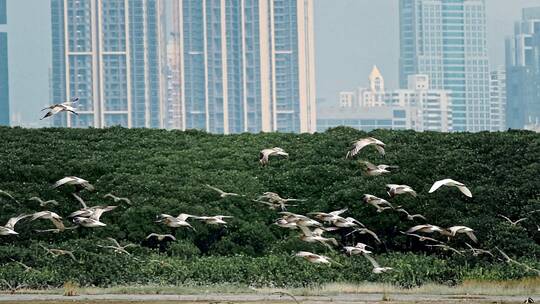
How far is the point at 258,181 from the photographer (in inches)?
1734

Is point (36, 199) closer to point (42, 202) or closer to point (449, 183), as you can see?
point (42, 202)

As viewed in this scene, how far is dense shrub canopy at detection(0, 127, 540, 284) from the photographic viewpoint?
128 feet

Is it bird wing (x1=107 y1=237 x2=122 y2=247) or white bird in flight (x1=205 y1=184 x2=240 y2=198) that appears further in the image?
white bird in flight (x1=205 y1=184 x2=240 y2=198)

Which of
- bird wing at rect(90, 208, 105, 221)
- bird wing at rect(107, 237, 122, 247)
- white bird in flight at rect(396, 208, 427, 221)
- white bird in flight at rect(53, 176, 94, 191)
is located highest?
white bird in flight at rect(53, 176, 94, 191)

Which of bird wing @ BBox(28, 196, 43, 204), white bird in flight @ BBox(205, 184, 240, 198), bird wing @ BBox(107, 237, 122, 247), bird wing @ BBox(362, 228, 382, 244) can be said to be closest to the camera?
bird wing @ BBox(362, 228, 382, 244)

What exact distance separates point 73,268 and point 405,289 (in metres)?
6.89

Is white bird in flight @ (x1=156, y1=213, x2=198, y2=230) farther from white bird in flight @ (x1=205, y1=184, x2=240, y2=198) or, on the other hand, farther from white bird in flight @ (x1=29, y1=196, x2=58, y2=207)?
white bird in flight @ (x1=29, y1=196, x2=58, y2=207)

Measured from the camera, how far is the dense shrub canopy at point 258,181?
39031 mm

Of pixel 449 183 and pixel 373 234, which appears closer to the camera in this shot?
pixel 449 183

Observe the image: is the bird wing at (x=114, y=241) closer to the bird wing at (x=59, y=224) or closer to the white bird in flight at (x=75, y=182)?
the bird wing at (x=59, y=224)


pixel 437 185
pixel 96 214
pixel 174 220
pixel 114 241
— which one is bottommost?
pixel 114 241

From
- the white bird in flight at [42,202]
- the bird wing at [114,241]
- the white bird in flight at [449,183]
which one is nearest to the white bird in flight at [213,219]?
the bird wing at [114,241]

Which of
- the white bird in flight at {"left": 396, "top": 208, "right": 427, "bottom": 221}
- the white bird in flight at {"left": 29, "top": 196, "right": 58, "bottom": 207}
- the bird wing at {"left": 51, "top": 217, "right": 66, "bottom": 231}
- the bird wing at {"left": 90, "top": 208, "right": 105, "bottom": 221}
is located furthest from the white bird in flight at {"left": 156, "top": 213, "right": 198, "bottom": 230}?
the white bird in flight at {"left": 396, "top": 208, "right": 427, "bottom": 221}

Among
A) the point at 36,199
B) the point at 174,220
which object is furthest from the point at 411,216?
the point at 36,199
